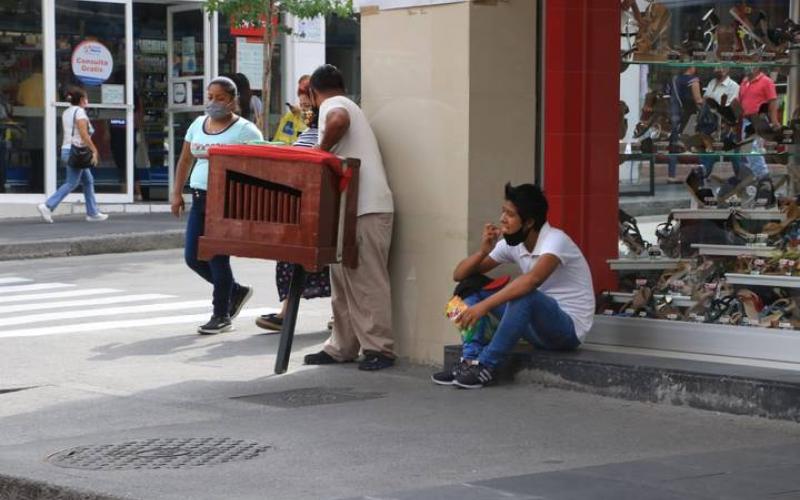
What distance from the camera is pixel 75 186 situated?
20.1 metres

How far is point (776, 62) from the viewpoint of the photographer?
9047 millimetres

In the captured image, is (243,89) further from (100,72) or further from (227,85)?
(100,72)

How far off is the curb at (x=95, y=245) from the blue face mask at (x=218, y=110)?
6720 mm

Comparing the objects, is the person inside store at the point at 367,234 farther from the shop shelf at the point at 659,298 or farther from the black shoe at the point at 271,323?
the black shoe at the point at 271,323

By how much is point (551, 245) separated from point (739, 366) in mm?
1194

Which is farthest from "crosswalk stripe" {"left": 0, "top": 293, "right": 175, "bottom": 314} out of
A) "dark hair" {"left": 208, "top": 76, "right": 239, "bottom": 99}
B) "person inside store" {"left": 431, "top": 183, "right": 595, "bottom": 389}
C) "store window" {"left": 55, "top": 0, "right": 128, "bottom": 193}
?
"store window" {"left": 55, "top": 0, "right": 128, "bottom": 193}

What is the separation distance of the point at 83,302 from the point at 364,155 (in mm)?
4817

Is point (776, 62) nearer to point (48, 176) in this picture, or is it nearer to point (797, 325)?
point (797, 325)

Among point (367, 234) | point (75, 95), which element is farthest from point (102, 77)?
point (367, 234)

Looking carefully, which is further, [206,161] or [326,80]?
[206,161]

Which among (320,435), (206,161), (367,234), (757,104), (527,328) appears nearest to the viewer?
(320,435)

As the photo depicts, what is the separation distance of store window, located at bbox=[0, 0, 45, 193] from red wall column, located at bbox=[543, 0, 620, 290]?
1354 centimetres

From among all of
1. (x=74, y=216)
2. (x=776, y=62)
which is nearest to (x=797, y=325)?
(x=776, y=62)

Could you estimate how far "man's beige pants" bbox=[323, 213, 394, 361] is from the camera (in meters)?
9.43
